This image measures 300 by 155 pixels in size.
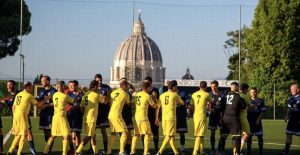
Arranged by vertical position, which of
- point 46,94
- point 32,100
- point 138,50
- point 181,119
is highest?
point 138,50

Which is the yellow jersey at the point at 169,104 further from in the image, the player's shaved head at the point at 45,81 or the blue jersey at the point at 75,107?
the player's shaved head at the point at 45,81

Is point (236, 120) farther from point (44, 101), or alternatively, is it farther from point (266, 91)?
point (266, 91)

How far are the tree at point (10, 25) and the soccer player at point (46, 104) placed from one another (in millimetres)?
30106

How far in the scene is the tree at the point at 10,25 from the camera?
48.1m

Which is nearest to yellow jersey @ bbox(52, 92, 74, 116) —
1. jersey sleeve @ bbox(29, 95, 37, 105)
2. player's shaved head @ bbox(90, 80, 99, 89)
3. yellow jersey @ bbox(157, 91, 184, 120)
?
jersey sleeve @ bbox(29, 95, 37, 105)

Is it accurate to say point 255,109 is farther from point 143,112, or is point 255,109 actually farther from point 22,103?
point 22,103

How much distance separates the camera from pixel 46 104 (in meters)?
16.9

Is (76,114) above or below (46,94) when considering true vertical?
below

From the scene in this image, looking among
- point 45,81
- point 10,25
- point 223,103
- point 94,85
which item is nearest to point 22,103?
point 45,81

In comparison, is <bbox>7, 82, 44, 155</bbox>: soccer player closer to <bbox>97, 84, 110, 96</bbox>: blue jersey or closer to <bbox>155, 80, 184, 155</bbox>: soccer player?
<bbox>97, 84, 110, 96</bbox>: blue jersey

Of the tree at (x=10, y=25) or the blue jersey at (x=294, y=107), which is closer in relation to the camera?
the blue jersey at (x=294, y=107)

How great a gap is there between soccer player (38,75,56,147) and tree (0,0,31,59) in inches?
1185

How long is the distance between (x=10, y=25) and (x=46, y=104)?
3323cm

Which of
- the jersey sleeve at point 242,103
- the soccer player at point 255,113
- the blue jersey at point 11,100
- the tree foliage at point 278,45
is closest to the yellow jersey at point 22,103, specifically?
the blue jersey at point 11,100
